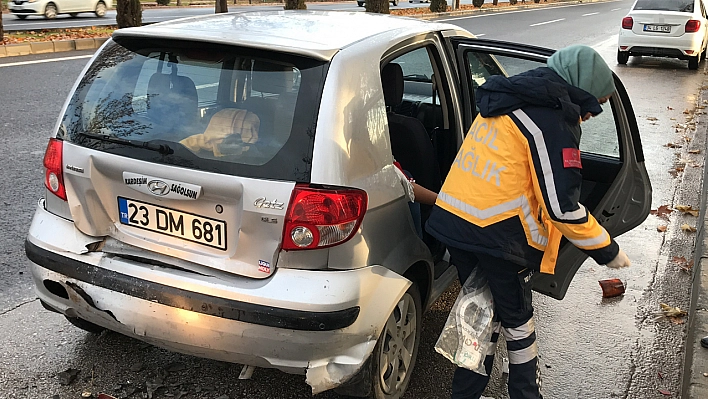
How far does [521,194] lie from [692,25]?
14.3 metres

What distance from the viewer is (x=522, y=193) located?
2.51 metres

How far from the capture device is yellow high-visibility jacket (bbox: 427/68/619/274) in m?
2.41

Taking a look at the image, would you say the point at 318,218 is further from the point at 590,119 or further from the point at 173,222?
the point at 590,119

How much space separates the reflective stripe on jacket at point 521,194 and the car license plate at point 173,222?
898 millimetres

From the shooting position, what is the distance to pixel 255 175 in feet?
7.83

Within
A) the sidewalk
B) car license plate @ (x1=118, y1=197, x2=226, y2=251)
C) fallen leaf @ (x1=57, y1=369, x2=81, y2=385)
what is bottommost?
fallen leaf @ (x1=57, y1=369, x2=81, y2=385)

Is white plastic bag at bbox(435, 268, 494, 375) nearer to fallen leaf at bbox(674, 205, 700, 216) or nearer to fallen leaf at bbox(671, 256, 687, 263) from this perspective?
fallen leaf at bbox(671, 256, 687, 263)

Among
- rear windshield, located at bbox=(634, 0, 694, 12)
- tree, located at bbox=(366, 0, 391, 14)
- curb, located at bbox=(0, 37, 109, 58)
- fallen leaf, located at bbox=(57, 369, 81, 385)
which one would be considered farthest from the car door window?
tree, located at bbox=(366, 0, 391, 14)

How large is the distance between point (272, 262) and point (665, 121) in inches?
342

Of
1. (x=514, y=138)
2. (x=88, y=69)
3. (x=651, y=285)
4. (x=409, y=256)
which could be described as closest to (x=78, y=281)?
(x=88, y=69)

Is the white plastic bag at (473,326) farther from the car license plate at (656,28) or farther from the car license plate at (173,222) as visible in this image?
the car license plate at (656,28)

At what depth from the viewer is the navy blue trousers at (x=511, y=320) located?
2.66 meters

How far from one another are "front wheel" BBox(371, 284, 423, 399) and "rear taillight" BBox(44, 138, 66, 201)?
145 centimetres

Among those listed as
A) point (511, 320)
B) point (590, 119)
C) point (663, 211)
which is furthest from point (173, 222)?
→ point (663, 211)
